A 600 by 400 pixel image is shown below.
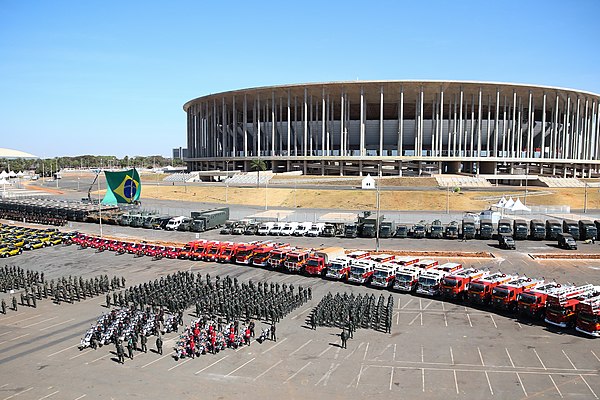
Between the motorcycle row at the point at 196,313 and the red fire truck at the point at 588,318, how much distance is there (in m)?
15.4

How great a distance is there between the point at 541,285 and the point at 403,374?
48.1 feet

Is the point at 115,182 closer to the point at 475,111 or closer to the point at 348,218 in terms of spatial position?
the point at 348,218

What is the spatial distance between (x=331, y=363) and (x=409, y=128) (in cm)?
12230

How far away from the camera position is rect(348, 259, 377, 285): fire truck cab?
36.3 meters

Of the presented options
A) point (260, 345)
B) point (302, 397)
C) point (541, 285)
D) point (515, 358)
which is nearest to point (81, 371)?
point (260, 345)

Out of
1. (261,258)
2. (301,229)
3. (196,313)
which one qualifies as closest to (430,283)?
(196,313)

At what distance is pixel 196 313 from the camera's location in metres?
29.2

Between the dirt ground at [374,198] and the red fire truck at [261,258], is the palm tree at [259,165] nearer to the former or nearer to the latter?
the dirt ground at [374,198]

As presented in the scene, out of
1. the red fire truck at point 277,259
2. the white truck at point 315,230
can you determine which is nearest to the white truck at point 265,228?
the white truck at point 315,230

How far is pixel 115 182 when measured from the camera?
199 ft

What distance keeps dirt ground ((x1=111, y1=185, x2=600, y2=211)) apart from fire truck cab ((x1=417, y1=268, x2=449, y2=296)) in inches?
1832

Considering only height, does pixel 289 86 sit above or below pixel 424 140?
above

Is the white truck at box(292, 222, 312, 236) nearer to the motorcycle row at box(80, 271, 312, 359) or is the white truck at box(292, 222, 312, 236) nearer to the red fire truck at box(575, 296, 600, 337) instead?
the motorcycle row at box(80, 271, 312, 359)

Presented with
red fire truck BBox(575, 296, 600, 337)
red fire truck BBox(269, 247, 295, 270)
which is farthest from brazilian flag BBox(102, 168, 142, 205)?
red fire truck BBox(575, 296, 600, 337)
